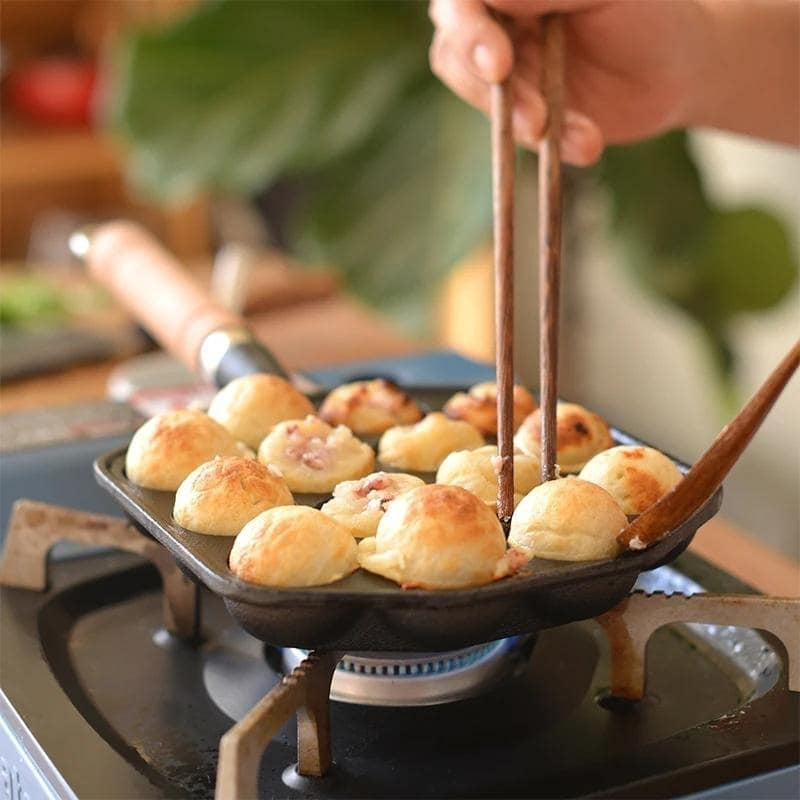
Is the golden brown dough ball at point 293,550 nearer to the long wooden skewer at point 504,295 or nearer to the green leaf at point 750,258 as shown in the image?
the long wooden skewer at point 504,295

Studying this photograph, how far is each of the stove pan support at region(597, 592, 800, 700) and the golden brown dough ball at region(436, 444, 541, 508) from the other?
0.11 m

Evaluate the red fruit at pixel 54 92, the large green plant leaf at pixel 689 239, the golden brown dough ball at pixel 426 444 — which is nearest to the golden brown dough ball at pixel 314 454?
the golden brown dough ball at pixel 426 444

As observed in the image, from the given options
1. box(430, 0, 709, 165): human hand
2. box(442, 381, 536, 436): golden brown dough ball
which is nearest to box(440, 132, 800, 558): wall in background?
box(430, 0, 709, 165): human hand

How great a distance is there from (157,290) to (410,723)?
56 centimetres

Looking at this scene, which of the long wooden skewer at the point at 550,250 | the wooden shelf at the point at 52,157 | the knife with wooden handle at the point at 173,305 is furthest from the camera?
the wooden shelf at the point at 52,157

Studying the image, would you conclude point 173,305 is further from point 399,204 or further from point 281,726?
point 399,204

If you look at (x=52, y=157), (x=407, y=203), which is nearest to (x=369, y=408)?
(x=407, y=203)

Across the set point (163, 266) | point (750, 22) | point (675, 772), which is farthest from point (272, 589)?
point (750, 22)

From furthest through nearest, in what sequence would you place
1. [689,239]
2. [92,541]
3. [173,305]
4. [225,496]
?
[689,239] < [173,305] < [92,541] < [225,496]

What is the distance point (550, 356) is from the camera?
3.09 feet

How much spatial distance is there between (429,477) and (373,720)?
0.19m

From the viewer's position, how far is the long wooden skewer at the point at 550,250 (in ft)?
3.02

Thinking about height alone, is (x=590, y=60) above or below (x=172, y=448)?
above

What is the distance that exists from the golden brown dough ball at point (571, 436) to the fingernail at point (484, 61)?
0.92 feet
